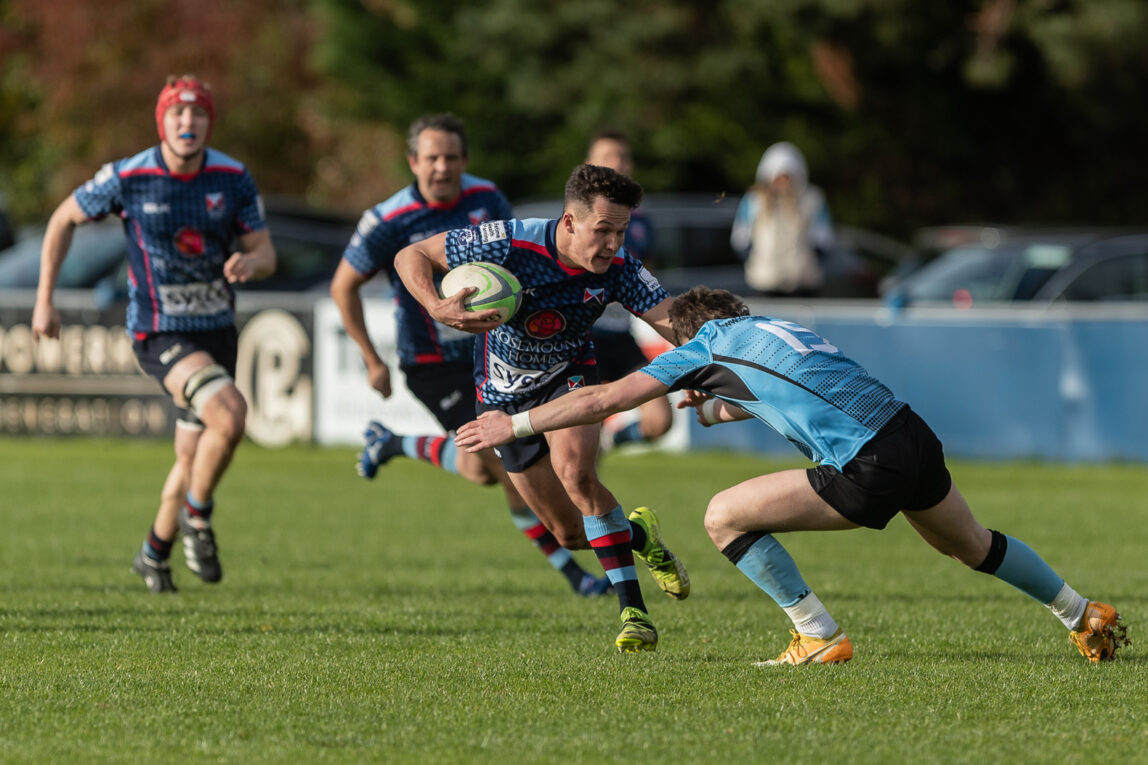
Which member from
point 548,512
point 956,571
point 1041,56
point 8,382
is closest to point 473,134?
point 1041,56

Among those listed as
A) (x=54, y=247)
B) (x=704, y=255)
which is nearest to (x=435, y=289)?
(x=54, y=247)

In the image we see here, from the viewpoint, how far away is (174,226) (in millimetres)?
8438

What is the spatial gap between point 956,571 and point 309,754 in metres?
5.54

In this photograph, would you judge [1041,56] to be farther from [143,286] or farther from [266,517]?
[143,286]

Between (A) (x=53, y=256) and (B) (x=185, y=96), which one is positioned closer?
(B) (x=185, y=96)

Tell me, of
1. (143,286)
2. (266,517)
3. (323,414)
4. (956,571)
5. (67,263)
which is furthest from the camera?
(67,263)

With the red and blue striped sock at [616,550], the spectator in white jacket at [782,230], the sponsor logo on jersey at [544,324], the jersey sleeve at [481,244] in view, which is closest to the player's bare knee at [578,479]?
the red and blue striped sock at [616,550]

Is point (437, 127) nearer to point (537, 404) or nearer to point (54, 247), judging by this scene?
point (54, 247)

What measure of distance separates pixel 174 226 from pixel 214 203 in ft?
0.74

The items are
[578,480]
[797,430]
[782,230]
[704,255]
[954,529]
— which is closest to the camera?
[797,430]

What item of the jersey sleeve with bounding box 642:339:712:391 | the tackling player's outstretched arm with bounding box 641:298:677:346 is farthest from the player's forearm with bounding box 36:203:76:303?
the jersey sleeve with bounding box 642:339:712:391

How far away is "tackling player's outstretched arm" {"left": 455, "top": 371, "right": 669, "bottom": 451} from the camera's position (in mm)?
5852

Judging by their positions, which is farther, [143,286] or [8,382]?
[8,382]

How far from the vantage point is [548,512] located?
7.31 meters
